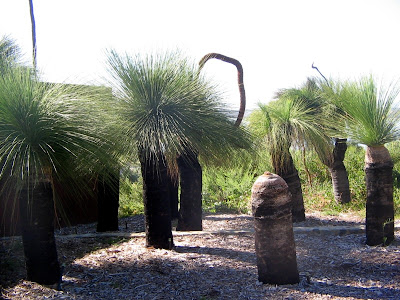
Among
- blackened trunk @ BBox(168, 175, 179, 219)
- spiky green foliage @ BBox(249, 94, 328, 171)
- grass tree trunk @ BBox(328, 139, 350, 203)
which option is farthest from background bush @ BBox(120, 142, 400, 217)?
spiky green foliage @ BBox(249, 94, 328, 171)

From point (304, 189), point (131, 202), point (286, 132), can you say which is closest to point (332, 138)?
point (286, 132)

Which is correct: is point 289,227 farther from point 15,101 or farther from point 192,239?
point 15,101

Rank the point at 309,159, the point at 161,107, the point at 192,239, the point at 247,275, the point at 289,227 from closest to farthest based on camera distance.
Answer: the point at 289,227, the point at 247,275, the point at 161,107, the point at 192,239, the point at 309,159

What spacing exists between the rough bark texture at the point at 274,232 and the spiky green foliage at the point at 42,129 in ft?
5.21

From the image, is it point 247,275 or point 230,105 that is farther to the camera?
point 230,105

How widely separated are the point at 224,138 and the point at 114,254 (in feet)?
6.37

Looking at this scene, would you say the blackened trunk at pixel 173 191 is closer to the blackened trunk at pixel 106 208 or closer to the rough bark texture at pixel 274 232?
the blackened trunk at pixel 106 208

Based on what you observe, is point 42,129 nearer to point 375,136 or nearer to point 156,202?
point 156,202

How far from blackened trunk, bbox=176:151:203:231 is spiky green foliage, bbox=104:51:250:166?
1.00 m

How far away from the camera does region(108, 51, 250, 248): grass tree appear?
491cm

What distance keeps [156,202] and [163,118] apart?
3.76 feet

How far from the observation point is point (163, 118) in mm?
4895

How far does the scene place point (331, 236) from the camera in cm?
624

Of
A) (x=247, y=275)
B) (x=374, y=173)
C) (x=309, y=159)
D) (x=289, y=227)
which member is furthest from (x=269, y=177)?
(x=309, y=159)
